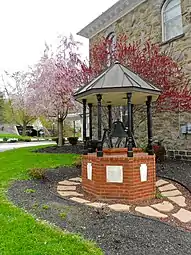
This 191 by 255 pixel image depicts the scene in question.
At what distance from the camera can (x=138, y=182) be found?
5254 millimetres

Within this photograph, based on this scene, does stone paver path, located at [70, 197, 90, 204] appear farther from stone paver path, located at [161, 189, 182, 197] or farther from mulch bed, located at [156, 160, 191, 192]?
mulch bed, located at [156, 160, 191, 192]

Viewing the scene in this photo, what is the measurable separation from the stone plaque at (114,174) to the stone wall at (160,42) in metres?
4.92

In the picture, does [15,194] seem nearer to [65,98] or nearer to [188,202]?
[188,202]

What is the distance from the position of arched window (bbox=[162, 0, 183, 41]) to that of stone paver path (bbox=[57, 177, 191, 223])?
623 cm

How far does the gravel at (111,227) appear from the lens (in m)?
3.12

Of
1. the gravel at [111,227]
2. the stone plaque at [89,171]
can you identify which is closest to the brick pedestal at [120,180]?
the stone plaque at [89,171]

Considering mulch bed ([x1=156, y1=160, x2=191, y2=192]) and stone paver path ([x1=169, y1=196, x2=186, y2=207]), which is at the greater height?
mulch bed ([x1=156, y1=160, x2=191, y2=192])

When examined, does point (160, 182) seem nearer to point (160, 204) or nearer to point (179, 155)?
point (160, 204)

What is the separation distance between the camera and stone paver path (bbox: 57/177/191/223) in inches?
172

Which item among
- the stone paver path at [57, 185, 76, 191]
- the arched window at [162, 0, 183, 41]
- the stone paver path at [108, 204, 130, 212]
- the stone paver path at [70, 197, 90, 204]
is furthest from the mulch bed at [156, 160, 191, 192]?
the arched window at [162, 0, 183, 41]

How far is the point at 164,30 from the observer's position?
1054 centimetres

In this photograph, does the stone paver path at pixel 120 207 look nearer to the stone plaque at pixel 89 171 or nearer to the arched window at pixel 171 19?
the stone plaque at pixel 89 171

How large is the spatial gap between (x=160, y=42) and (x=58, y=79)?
5.35m

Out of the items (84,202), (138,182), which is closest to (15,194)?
(84,202)
